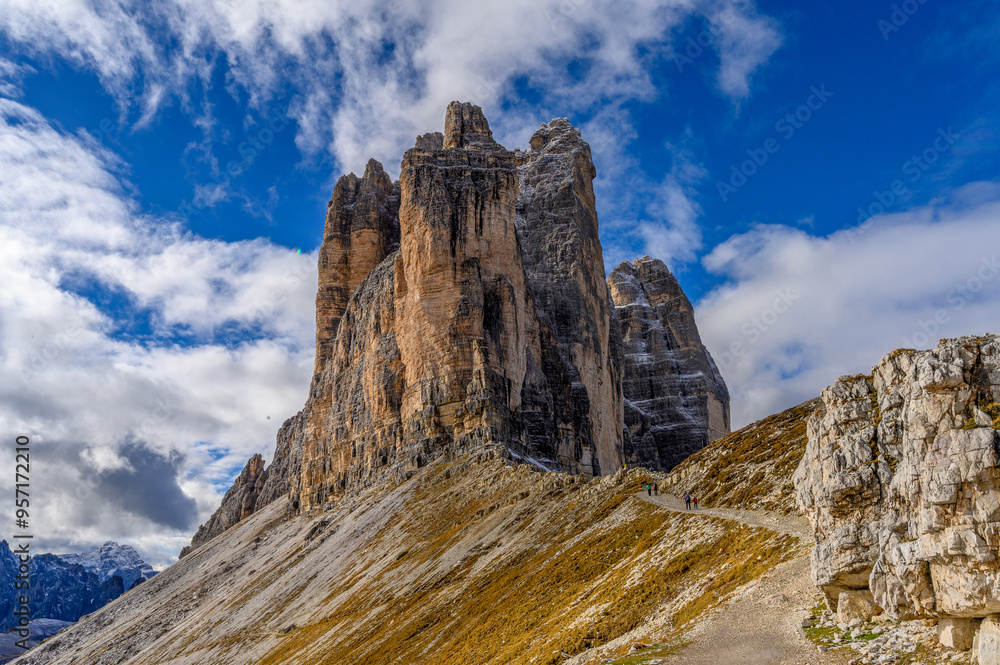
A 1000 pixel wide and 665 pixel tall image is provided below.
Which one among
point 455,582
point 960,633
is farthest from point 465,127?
point 960,633

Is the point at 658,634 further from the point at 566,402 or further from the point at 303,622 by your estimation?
the point at 566,402

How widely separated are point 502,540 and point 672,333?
12083cm

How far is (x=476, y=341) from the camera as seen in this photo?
96.1 m

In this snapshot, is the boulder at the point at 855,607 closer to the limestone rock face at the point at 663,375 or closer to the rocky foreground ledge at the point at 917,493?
the rocky foreground ledge at the point at 917,493

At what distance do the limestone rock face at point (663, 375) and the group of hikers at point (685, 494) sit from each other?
8945 centimetres

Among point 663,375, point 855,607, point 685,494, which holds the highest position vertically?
point 663,375

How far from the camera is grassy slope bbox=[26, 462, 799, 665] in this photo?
94.2 ft

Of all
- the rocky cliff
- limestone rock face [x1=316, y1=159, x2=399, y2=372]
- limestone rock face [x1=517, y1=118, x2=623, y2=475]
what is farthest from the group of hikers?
limestone rock face [x1=316, y1=159, x2=399, y2=372]

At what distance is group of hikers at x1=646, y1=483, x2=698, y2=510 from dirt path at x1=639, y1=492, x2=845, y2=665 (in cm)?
1328

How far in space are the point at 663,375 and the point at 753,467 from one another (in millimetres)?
123767

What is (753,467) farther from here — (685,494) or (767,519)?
(767,519)

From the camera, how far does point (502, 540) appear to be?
185 ft

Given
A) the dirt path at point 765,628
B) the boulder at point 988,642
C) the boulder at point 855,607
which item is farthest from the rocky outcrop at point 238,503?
the boulder at point 988,642

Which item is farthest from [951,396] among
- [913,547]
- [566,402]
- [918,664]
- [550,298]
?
[550,298]
